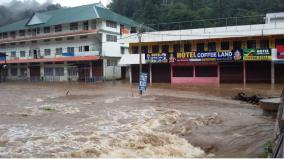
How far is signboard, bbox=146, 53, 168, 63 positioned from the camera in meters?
37.3

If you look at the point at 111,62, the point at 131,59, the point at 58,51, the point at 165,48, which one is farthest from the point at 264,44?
the point at 58,51

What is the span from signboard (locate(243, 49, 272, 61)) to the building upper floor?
1697 cm

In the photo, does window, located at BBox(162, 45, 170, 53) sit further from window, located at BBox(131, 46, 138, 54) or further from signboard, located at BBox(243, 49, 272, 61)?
signboard, located at BBox(243, 49, 272, 61)

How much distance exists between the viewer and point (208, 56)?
1383 inches

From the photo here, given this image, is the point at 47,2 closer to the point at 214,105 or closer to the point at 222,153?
the point at 214,105

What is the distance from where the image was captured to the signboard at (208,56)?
1332 inches

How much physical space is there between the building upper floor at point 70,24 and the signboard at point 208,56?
1073 cm

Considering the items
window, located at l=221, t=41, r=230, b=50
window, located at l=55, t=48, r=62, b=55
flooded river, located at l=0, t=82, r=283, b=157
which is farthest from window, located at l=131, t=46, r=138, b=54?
flooded river, located at l=0, t=82, r=283, b=157

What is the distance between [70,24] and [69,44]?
2.88 meters

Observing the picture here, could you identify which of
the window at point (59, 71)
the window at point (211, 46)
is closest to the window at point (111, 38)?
the window at point (59, 71)

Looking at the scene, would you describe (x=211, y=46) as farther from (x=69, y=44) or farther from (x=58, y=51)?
(x=58, y=51)

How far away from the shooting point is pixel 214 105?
66.6ft

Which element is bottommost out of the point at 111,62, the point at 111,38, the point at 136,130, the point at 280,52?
the point at 136,130

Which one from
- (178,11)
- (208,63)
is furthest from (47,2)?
(208,63)
